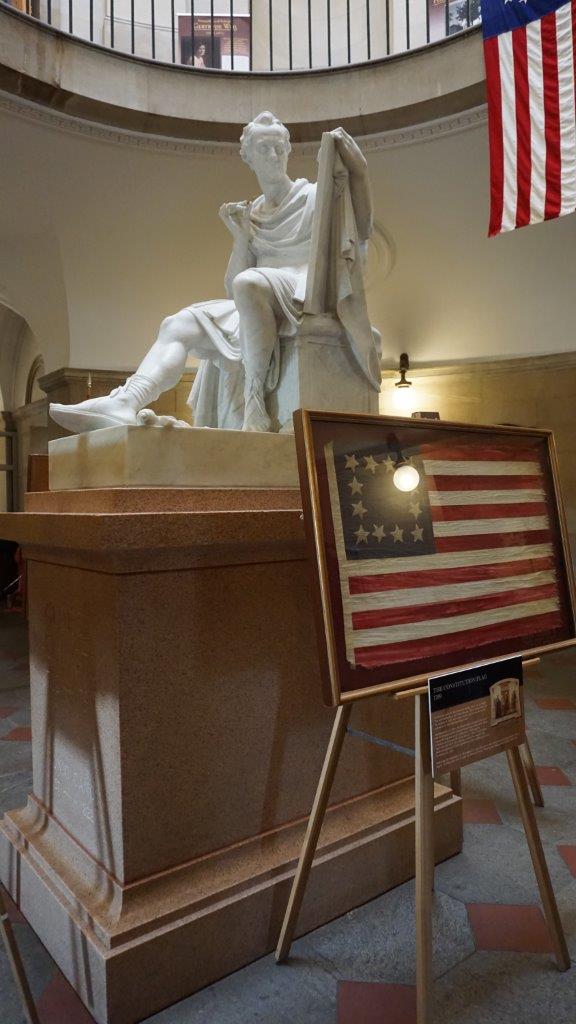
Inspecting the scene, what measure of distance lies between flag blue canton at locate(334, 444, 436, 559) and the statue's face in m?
1.79

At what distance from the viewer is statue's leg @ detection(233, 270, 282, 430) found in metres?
2.25

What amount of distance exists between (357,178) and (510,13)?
325 centimetres

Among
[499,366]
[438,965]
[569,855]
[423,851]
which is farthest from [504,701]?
[499,366]

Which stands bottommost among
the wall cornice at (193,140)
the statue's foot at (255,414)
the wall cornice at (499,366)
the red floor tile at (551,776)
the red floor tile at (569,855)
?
the red floor tile at (569,855)

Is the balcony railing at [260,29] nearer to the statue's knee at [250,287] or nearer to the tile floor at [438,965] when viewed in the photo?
the statue's knee at [250,287]

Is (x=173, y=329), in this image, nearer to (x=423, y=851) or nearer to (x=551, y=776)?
(x=423, y=851)

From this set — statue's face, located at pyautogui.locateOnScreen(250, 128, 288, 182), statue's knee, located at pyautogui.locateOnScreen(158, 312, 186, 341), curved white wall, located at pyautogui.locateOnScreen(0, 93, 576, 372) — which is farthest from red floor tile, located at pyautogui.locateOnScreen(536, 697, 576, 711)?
curved white wall, located at pyautogui.locateOnScreen(0, 93, 576, 372)

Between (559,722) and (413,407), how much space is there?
14.8 ft

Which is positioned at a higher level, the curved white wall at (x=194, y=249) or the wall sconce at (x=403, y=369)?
the curved white wall at (x=194, y=249)

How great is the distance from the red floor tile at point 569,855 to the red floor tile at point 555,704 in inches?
64.5

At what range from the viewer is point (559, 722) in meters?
3.45

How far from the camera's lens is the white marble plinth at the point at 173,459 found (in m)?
1.64

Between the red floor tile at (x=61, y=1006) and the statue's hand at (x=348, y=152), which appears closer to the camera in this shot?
the red floor tile at (x=61, y=1006)

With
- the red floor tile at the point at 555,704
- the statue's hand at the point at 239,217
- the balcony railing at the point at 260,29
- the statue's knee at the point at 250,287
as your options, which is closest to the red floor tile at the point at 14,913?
the statue's knee at the point at 250,287
